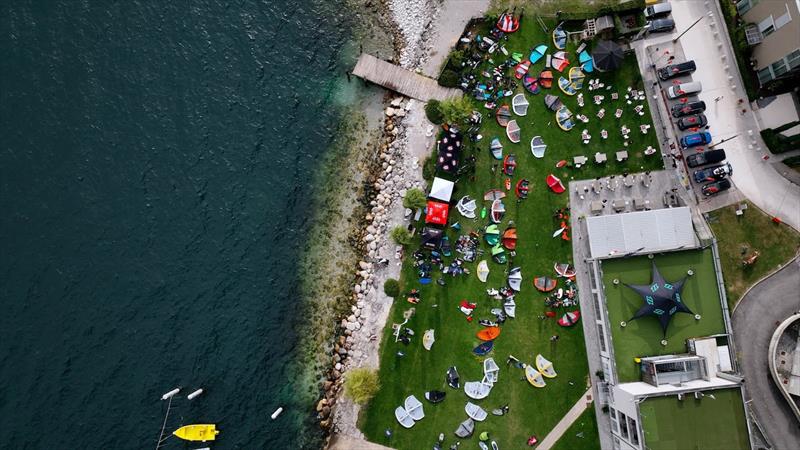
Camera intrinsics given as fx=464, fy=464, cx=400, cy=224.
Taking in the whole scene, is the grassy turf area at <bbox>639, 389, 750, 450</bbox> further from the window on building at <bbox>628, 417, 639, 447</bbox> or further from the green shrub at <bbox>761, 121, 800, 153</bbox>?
the green shrub at <bbox>761, 121, 800, 153</bbox>

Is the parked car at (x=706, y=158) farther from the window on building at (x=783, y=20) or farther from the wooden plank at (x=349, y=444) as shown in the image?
the wooden plank at (x=349, y=444)

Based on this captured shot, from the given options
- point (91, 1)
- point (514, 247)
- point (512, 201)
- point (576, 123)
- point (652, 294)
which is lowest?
point (652, 294)

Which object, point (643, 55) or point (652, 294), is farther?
point (643, 55)

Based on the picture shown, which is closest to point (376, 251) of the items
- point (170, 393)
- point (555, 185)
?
point (555, 185)

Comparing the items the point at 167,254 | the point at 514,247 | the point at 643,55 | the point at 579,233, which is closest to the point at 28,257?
the point at 167,254

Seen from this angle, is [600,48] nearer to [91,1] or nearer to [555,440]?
[555,440]

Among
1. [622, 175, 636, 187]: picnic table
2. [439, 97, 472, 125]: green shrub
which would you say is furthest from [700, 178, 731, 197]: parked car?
[439, 97, 472, 125]: green shrub

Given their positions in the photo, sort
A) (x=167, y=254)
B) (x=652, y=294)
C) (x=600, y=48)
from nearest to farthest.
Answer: (x=652, y=294)
(x=600, y=48)
(x=167, y=254)
